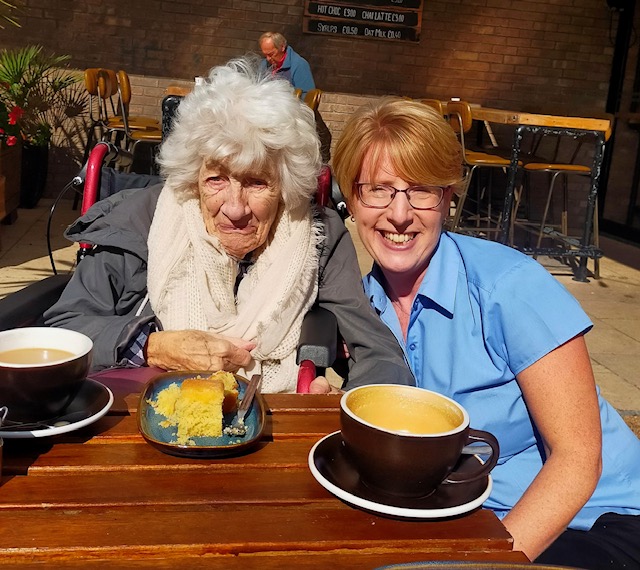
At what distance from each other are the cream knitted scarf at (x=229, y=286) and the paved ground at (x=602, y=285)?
209 cm

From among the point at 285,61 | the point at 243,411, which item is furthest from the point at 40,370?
the point at 285,61

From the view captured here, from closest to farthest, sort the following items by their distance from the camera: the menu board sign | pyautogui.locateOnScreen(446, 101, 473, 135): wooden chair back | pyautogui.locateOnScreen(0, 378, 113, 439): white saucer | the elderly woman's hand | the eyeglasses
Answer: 1. pyautogui.locateOnScreen(0, 378, 113, 439): white saucer
2. the eyeglasses
3. the elderly woman's hand
4. pyautogui.locateOnScreen(446, 101, 473, 135): wooden chair back
5. the menu board sign

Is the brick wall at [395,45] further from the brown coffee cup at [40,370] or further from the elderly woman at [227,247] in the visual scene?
the brown coffee cup at [40,370]

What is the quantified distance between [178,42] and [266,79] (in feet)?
19.4

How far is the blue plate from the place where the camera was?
1.23 meters

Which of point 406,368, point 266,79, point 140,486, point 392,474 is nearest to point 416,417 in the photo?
point 392,474

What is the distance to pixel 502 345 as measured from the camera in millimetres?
1576

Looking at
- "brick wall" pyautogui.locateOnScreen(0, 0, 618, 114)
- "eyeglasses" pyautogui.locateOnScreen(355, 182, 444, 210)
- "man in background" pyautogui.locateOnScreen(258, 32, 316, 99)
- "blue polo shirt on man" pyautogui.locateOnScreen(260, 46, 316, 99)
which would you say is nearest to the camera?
"eyeglasses" pyautogui.locateOnScreen(355, 182, 444, 210)

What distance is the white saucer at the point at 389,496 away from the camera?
1070mm

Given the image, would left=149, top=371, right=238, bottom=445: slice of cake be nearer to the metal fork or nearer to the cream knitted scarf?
the metal fork

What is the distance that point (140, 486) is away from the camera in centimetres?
112

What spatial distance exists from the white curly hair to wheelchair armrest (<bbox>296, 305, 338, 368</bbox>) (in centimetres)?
37

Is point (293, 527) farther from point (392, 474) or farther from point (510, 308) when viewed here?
point (510, 308)

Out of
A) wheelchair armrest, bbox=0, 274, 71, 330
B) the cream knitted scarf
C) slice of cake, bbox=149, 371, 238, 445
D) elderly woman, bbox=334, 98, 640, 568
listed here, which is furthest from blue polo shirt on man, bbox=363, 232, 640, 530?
wheelchair armrest, bbox=0, 274, 71, 330
